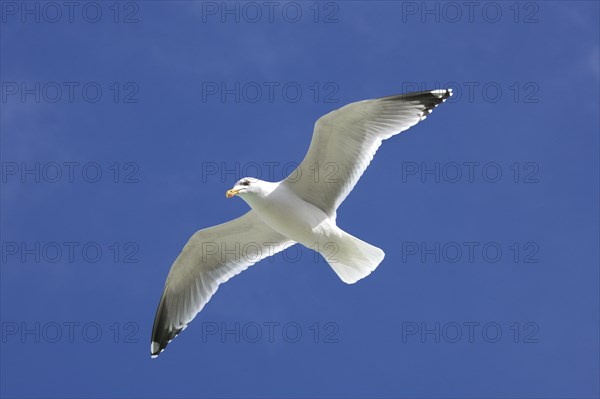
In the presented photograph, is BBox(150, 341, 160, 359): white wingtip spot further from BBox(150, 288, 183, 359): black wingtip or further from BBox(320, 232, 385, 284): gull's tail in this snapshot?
BBox(320, 232, 385, 284): gull's tail

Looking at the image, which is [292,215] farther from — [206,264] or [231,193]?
[206,264]

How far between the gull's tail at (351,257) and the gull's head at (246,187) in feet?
2.17

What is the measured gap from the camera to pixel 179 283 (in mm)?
7602

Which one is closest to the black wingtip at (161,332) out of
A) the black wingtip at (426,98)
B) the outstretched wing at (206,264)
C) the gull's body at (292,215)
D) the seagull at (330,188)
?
the outstretched wing at (206,264)

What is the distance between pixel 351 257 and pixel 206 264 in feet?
4.39

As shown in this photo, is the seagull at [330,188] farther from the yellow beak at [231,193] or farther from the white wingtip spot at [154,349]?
the white wingtip spot at [154,349]

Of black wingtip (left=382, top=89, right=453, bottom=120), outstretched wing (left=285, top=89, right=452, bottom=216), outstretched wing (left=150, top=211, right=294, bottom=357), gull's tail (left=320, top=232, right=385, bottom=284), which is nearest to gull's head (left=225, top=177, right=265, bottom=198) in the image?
outstretched wing (left=285, top=89, right=452, bottom=216)

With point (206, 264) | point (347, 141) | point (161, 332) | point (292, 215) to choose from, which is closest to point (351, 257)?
point (292, 215)

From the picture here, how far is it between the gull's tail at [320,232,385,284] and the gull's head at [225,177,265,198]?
662mm

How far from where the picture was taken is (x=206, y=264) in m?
7.51

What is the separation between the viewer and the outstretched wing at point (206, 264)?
7.28 meters

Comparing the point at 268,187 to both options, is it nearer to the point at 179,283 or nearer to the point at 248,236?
the point at 248,236

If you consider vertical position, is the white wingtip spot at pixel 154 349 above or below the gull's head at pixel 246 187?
below

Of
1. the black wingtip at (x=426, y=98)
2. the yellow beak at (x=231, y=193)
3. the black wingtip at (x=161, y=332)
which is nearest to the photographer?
the yellow beak at (x=231, y=193)
